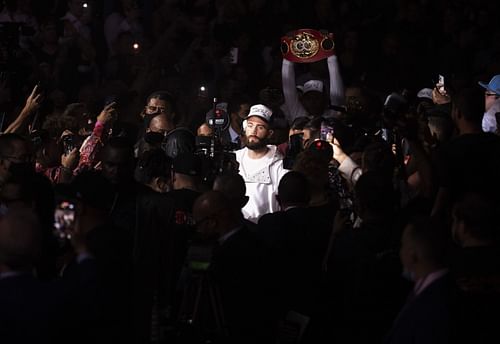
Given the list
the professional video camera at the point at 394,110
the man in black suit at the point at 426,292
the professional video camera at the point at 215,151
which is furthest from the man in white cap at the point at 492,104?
the man in black suit at the point at 426,292

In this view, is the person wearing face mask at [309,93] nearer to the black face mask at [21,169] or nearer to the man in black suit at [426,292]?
the black face mask at [21,169]

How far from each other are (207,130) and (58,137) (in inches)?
56.3

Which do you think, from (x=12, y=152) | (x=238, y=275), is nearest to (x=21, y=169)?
(x=12, y=152)

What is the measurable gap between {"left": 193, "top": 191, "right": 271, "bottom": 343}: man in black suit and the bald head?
150 centimetres

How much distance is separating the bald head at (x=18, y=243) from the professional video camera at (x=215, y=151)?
4164mm

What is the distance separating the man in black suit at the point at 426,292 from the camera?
6.11 meters

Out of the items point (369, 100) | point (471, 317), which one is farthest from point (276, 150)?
point (471, 317)

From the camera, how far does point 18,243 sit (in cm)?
560

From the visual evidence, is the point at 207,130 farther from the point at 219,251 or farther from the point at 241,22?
the point at 219,251

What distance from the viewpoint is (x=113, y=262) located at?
22.0 ft

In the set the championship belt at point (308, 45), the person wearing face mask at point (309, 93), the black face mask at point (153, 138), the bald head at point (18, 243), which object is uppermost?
the championship belt at point (308, 45)

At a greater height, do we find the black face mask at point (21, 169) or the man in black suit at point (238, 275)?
the black face mask at point (21, 169)

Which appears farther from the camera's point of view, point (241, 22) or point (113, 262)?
point (241, 22)

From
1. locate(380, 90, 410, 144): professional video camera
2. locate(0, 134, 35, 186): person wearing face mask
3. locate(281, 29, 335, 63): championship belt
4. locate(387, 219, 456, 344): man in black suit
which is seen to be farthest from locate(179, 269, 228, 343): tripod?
locate(281, 29, 335, 63): championship belt
